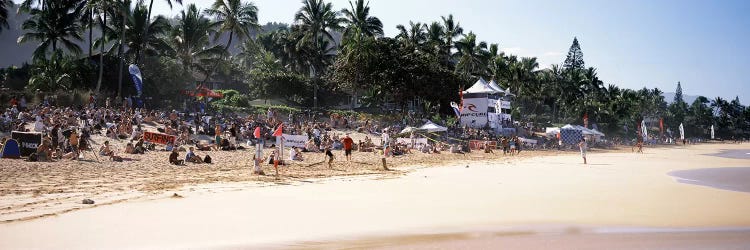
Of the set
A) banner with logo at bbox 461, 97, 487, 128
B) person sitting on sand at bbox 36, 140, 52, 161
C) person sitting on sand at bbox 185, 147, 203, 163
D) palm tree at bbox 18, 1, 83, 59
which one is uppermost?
palm tree at bbox 18, 1, 83, 59

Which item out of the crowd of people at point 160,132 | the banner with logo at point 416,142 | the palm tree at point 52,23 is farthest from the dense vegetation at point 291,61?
the banner with logo at point 416,142

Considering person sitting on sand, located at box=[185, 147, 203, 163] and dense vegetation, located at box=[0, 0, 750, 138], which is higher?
dense vegetation, located at box=[0, 0, 750, 138]

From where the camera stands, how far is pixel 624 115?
68.2m

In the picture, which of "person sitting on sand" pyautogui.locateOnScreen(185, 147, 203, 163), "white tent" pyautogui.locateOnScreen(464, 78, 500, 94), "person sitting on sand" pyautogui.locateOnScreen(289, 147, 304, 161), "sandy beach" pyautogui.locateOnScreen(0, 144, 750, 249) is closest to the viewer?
"sandy beach" pyautogui.locateOnScreen(0, 144, 750, 249)

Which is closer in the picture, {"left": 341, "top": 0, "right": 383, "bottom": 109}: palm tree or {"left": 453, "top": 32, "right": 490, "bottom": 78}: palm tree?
{"left": 341, "top": 0, "right": 383, "bottom": 109}: palm tree

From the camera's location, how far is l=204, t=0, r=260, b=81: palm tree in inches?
1442

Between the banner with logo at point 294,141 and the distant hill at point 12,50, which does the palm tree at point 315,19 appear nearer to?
the banner with logo at point 294,141

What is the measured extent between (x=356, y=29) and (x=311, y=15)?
13.8ft

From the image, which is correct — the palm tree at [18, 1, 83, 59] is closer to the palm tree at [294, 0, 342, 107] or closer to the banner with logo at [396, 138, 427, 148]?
the palm tree at [294, 0, 342, 107]

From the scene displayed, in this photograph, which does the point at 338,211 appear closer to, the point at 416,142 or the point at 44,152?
the point at 44,152

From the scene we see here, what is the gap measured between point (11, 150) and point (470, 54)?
44.8 meters

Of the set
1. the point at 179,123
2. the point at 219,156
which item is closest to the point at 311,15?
the point at 179,123

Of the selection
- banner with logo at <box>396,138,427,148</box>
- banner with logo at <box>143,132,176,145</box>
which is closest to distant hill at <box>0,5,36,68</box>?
banner with logo at <box>143,132,176,145</box>

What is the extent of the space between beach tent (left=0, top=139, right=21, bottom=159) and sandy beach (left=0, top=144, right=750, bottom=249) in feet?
7.93
